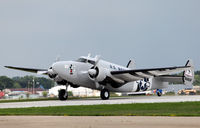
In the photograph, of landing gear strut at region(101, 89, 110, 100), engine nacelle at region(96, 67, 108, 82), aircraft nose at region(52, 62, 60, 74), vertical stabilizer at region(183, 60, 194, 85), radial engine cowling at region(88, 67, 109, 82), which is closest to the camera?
aircraft nose at region(52, 62, 60, 74)

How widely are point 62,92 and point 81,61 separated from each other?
4.01 meters

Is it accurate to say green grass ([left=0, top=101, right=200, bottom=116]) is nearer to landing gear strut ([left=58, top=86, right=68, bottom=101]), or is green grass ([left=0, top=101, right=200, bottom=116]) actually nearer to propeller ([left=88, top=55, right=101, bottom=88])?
propeller ([left=88, top=55, right=101, bottom=88])

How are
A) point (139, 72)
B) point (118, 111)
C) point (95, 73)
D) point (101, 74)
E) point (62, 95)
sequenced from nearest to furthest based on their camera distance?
1. point (118, 111)
2. point (95, 73)
3. point (101, 74)
4. point (62, 95)
5. point (139, 72)

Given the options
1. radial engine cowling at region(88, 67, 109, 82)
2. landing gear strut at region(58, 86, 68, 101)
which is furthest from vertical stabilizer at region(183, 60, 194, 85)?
landing gear strut at region(58, 86, 68, 101)

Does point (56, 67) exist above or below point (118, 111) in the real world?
above

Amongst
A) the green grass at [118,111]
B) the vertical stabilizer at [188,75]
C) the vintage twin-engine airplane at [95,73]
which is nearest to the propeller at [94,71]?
the vintage twin-engine airplane at [95,73]

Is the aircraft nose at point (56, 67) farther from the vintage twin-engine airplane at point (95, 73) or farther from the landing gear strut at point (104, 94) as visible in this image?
the landing gear strut at point (104, 94)

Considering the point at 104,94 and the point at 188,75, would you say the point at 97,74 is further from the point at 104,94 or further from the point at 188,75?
the point at 188,75

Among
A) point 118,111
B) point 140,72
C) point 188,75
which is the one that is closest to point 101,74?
point 140,72

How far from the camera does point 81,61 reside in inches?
1529

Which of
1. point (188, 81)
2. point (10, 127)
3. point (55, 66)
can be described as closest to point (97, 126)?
point (10, 127)

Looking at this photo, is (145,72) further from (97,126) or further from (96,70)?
(97,126)

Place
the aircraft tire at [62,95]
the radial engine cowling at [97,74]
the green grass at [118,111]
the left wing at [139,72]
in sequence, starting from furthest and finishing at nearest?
the aircraft tire at [62,95] < the left wing at [139,72] < the radial engine cowling at [97,74] < the green grass at [118,111]

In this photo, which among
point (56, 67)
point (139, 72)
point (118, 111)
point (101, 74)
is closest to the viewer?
point (118, 111)
